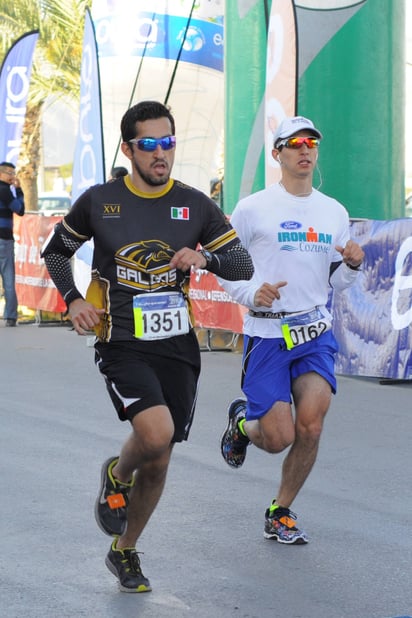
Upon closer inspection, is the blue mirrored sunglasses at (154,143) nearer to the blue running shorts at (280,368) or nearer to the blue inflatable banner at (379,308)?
the blue running shorts at (280,368)

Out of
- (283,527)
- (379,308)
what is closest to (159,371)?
(283,527)

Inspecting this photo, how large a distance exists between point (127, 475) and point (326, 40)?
9.21 metres

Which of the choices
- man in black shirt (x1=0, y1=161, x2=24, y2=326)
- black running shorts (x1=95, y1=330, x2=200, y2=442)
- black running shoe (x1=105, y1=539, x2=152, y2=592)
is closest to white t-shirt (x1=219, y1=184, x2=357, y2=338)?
black running shorts (x1=95, y1=330, x2=200, y2=442)

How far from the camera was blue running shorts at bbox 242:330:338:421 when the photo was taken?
6195mm

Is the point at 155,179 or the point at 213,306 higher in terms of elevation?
the point at 155,179

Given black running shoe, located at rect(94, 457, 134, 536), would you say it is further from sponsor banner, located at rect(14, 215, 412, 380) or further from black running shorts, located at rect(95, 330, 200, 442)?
sponsor banner, located at rect(14, 215, 412, 380)

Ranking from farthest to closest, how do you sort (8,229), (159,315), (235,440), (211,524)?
(8,229)
(235,440)
(211,524)
(159,315)

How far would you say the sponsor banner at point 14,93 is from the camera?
61.5 feet

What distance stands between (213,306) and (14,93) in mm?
6485

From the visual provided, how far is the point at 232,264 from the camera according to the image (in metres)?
5.36

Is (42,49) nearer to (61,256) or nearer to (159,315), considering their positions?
(61,256)

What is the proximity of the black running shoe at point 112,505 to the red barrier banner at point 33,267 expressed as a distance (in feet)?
40.5

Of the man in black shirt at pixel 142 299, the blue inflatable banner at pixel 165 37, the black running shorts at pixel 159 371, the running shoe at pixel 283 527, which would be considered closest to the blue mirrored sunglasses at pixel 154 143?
the man in black shirt at pixel 142 299

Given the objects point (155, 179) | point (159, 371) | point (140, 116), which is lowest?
point (159, 371)
